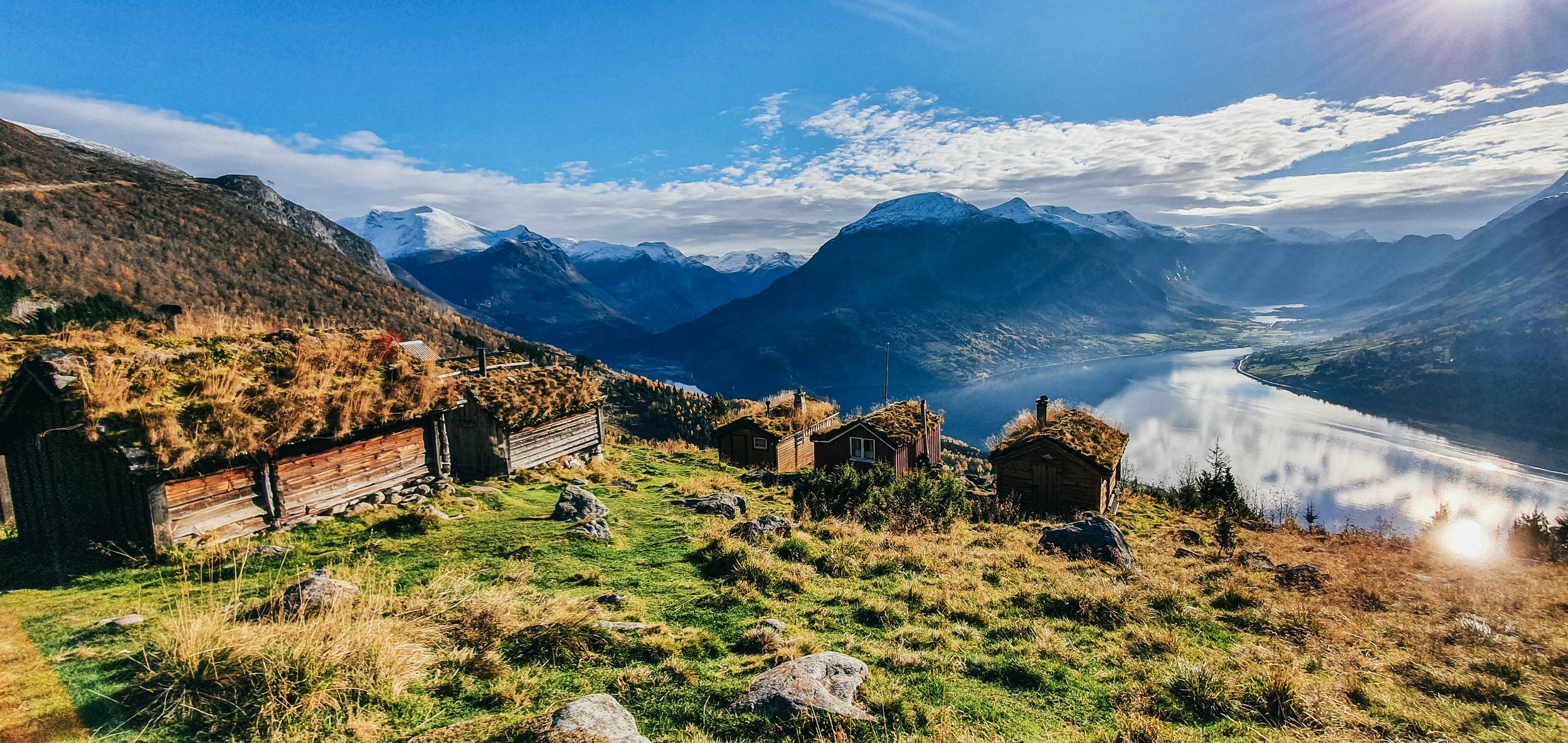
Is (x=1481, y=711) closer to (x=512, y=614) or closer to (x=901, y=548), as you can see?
(x=901, y=548)

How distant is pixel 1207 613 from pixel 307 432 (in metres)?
20.2

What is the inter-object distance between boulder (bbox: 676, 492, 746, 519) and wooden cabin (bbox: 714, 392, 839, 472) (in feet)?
52.4

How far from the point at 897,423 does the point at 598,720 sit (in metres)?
31.7

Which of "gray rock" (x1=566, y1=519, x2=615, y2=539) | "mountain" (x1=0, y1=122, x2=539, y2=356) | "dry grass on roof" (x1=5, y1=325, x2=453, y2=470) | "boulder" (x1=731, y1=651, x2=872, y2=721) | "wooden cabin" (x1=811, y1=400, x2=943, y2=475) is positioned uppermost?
"mountain" (x1=0, y1=122, x2=539, y2=356)

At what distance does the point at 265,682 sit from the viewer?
5551mm

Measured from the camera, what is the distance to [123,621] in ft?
25.4

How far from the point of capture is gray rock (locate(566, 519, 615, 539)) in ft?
46.1

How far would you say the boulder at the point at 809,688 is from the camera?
21.3 feet

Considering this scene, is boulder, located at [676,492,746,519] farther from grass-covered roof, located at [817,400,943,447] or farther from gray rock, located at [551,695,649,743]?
grass-covered roof, located at [817,400,943,447]

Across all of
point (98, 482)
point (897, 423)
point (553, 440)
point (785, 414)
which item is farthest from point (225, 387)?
point (897, 423)

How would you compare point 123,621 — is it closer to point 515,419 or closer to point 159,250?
point 515,419

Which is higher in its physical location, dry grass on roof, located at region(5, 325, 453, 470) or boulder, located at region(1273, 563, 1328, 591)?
dry grass on roof, located at region(5, 325, 453, 470)

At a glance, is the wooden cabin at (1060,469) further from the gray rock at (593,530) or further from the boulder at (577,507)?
the gray rock at (593,530)

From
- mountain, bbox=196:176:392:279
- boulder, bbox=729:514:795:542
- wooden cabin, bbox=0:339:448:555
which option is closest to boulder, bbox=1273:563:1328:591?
boulder, bbox=729:514:795:542
